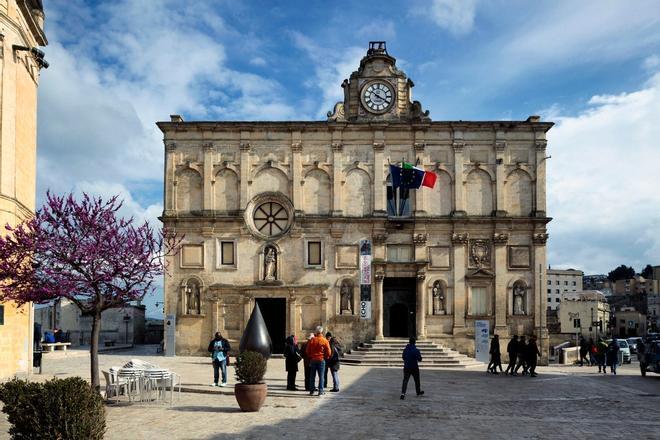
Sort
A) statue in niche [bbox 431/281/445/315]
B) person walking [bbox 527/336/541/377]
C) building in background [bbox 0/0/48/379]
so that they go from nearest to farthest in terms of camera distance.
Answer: building in background [bbox 0/0/48/379] → person walking [bbox 527/336/541/377] → statue in niche [bbox 431/281/445/315]

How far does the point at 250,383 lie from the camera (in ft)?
53.6

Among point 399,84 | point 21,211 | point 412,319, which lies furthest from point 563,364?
point 21,211

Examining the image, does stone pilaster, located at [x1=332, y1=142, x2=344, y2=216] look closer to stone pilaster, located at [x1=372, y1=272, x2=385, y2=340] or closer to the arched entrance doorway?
stone pilaster, located at [x1=372, y1=272, x2=385, y2=340]

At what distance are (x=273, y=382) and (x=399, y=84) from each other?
1959 cm

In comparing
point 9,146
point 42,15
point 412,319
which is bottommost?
point 412,319

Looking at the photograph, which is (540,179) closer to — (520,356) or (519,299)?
(519,299)

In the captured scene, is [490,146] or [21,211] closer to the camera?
[21,211]

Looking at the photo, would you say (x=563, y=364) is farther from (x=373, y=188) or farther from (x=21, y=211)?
(x=21, y=211)

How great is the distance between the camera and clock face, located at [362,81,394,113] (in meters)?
36.7

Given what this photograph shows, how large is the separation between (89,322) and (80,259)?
41.9 meters

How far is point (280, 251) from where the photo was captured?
1405 inches

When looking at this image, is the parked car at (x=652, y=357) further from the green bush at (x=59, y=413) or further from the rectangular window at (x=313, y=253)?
the green bush at (x=59, y=413)

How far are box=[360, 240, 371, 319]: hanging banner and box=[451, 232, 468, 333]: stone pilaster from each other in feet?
14.5

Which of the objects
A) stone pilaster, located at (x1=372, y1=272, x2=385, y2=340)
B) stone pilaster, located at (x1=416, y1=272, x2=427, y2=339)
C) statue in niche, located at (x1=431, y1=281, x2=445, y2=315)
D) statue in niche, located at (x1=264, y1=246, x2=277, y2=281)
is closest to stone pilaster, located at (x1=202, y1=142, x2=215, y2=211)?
statue in niche, located at (x1=264, y1=246, x2=277, y2=281)
